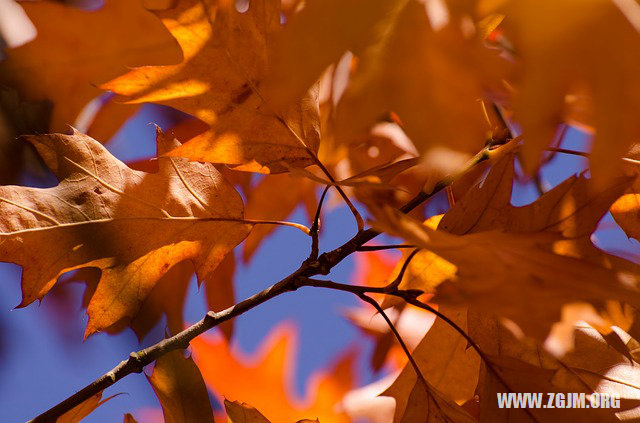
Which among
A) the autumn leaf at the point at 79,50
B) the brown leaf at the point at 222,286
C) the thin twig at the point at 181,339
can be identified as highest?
the autumn leaf at the point at 79,50

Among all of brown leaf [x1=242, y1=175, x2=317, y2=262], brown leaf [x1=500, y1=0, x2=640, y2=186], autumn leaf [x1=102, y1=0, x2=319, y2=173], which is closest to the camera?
brown leaf [x1=500, y1=0, x2=640, y2=186]

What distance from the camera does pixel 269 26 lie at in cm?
51

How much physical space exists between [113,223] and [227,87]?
0.54 feet

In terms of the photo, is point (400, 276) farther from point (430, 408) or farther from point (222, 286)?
point (222, 286)

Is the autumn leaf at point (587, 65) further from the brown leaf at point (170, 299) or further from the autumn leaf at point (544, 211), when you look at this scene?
the brown leaf at point (170, 299)

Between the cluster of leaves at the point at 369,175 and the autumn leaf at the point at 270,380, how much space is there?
0.30 ft

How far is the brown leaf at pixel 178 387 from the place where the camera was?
58cm

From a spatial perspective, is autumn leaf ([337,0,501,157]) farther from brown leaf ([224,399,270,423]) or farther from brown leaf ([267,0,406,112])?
brown leaf ([224,399,270,423])

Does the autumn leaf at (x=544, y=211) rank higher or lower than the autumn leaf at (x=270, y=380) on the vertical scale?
higher

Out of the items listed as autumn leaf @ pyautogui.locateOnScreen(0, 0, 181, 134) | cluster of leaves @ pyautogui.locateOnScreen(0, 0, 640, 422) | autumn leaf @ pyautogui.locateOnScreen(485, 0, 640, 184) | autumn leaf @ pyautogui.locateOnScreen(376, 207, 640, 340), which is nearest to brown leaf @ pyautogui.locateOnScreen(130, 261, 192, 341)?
cluster of leaves @ pyautogui.locateOnScreen(0, 0, 640, 422)

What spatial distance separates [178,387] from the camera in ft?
1.92

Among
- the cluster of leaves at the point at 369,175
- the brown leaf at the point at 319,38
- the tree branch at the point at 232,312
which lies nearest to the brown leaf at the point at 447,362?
the cluster of leaves at the point at 369,175

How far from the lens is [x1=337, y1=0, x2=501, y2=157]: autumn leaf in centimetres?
37

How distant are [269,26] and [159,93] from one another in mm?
111
